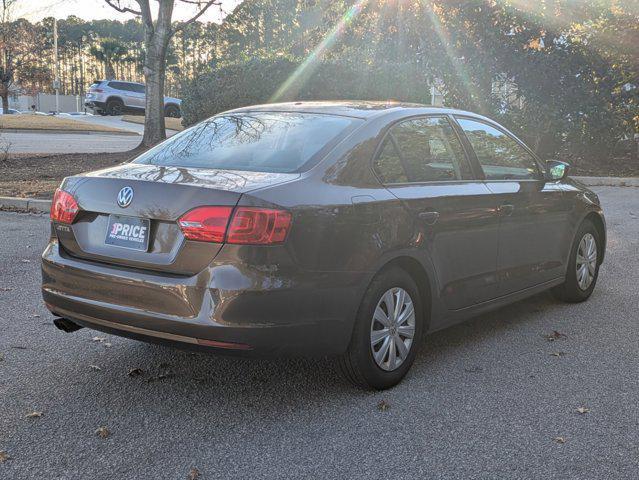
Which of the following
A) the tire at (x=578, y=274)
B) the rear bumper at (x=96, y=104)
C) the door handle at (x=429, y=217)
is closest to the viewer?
the door handle at (x=429, y=217)

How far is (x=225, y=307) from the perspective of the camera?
3.34m

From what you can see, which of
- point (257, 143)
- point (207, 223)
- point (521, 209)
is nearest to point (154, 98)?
point (521, 209)

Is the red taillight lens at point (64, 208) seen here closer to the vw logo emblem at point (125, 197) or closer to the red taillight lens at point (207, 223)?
the vw logo emblem at point (125, 197)

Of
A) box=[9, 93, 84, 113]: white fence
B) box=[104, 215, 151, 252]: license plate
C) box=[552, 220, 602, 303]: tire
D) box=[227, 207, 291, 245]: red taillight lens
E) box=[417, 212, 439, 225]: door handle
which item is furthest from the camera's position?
box=[9, 93, 84, 113]: white fence

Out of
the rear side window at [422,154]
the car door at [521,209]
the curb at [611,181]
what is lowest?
the curb at [611,181]

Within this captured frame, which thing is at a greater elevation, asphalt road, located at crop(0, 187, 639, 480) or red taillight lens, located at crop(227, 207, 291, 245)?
red taillight lens, located at crop(227, 207, 291, 245)

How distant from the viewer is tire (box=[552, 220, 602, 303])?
5.79 meters

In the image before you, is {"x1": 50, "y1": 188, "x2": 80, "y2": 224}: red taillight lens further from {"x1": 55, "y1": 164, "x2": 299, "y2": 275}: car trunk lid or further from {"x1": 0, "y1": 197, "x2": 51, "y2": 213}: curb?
{"x1": 0, "y1": 197, "x2": 51, "y2": 213}: curb

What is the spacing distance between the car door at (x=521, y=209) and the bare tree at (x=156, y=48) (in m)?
12.3

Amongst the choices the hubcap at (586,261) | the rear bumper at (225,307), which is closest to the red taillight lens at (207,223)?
the rear bumper at (225,307)

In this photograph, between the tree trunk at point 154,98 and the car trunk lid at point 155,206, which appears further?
the tree trunk at point 154,98

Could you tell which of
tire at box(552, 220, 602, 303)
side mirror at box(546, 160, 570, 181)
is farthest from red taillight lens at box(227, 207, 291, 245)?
tire at box(552, 220, 602, 303)

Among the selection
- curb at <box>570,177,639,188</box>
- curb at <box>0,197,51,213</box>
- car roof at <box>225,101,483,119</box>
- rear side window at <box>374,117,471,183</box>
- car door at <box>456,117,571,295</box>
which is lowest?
curb at <box>0,197,51,213</box>

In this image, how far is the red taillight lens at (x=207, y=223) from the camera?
3336 mm
